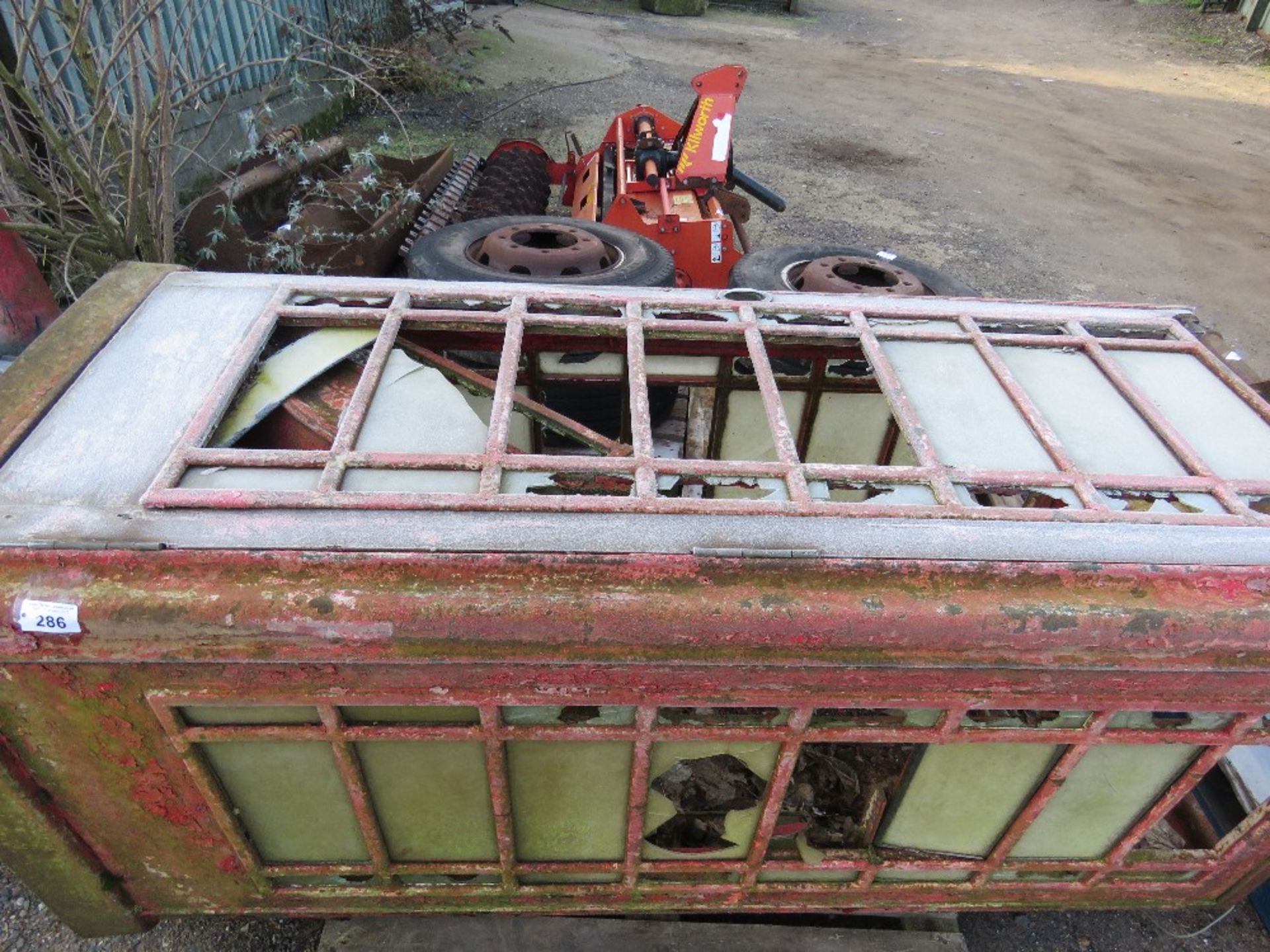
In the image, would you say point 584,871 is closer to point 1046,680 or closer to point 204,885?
point 204,885

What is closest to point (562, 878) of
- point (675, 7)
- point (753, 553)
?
point (753, 553)

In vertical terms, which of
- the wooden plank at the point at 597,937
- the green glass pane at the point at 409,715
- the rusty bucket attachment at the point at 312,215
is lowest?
the wooden plank at the point at 597,937

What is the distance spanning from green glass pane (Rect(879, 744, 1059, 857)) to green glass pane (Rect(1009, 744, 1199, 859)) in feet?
0.33

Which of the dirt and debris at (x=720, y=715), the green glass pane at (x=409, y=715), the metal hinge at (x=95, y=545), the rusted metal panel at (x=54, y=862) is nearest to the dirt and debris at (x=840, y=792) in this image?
the dirt and debris at (x=720, y=715)

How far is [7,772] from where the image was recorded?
66.4 inches

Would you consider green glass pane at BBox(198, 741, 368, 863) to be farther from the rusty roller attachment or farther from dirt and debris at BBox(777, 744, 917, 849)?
the rusty roller attachment

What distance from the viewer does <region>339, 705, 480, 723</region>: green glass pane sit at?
1.70 m

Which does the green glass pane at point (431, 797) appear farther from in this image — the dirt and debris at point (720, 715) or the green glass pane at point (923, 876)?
the green glass pane at point (923, 876)

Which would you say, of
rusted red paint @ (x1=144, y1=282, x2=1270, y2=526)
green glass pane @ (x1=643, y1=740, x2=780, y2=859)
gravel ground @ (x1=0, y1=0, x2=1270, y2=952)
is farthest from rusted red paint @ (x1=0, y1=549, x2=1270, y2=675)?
gravel ground @ (x1=0, y1=0, x2=1270, y2=952)

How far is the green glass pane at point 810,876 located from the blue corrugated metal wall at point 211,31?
364 cm

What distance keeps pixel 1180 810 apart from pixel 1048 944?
653 mm

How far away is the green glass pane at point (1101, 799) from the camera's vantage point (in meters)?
1.94

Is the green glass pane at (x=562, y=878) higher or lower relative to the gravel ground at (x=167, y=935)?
higher

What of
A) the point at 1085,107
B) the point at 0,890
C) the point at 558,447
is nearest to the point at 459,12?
the point at 1085,107
